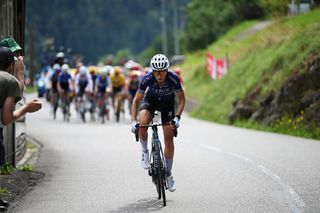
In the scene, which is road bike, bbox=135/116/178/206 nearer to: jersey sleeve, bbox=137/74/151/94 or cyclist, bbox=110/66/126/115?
jersey sleeve, bbox=137/74/151/94

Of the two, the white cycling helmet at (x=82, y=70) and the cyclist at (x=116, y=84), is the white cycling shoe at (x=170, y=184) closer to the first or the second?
the white cycling helmet at (x=82, y=70)

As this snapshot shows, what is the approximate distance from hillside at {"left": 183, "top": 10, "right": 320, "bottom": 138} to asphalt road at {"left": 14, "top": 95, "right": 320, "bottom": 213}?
107 cm

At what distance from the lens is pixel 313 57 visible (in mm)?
24422

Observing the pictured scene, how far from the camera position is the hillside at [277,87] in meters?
23.5

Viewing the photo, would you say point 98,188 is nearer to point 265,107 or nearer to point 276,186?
point 276,186

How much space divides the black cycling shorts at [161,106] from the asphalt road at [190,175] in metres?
1.00

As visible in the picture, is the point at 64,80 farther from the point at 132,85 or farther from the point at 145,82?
the point at 145,82

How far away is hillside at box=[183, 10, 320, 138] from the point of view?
23.5 m

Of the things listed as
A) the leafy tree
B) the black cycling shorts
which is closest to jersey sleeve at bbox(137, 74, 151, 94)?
the black cycling shorts

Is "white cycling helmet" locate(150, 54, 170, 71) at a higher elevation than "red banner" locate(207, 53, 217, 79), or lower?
higher

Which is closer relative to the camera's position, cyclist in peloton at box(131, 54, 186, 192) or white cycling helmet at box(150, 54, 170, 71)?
white cycling helmet at box(150, 54, 170, 71)

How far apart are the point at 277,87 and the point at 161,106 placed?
14.2 m

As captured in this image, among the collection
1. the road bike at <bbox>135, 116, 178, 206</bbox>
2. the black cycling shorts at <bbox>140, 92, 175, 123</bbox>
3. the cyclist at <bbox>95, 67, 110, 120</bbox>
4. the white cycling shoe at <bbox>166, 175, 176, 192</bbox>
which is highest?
the black cycling shorts at <bbox>140, 92, 175, 123</bbox>

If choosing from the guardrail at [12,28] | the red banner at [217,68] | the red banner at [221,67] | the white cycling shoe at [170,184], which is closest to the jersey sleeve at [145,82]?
the white cycling shoe at [170,184]
